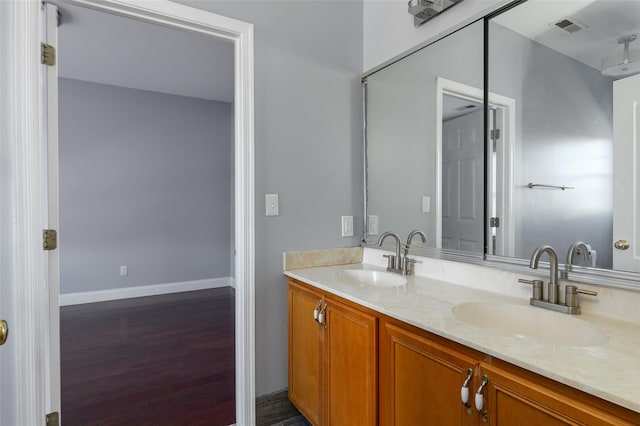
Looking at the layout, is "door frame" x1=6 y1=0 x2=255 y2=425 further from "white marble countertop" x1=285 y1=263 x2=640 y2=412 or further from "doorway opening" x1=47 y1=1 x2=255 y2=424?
"doorway opening" x1=47 y1=1 x2=255 y2=424

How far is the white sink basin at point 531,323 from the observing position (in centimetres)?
111

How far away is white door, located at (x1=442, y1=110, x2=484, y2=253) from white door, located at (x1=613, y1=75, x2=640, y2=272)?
0.49 m

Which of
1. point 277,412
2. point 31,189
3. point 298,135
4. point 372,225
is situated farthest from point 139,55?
point 277,412

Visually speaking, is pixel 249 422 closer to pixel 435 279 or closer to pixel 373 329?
pixel 373 329

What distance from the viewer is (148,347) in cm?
309

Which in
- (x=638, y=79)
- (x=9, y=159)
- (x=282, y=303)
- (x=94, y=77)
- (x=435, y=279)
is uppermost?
(x=94, y=77)

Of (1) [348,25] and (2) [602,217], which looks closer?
(2) [602,217]

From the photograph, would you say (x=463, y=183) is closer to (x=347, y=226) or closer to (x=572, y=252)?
(x=572, y=252)

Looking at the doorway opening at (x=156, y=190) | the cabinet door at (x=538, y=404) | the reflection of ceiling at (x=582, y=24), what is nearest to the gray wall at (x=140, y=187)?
the doorway opening at (x=156, y=190)

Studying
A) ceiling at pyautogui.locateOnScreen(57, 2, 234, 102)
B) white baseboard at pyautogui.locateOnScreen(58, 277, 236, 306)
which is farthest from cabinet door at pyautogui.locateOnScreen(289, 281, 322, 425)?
white baseboard at pyautogui.locateOnScreen(58, 277, 236, 306)

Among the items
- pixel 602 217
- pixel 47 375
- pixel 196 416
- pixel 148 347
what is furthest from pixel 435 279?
pixel 148 347

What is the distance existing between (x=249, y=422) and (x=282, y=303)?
630 millimetres

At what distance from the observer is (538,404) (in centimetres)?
84

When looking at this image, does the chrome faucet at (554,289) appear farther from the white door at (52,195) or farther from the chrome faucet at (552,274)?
the white door at (52,195)
